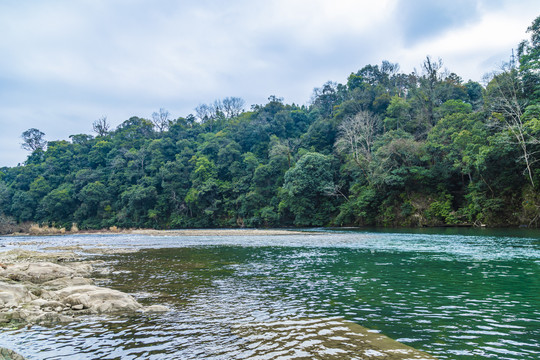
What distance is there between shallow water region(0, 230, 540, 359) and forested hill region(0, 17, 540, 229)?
27.6 meters

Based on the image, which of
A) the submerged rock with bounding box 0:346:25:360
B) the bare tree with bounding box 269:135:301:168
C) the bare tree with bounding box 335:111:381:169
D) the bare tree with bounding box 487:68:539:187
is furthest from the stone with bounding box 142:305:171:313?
the bare tree with bounding box 269:135:301:168

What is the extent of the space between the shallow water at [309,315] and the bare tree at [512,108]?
77.3ft

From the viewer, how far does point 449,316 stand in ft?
22.0

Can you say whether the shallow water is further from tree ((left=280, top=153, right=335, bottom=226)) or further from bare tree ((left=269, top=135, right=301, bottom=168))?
bare tree ((left=269, top=135, right=301, bottom=168))

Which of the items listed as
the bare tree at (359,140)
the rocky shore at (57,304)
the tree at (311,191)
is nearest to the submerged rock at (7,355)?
the rocky shore at (57,304)

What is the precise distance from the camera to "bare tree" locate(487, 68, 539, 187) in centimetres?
3095

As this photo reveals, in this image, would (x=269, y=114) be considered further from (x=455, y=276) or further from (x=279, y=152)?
(x=455, y=276)

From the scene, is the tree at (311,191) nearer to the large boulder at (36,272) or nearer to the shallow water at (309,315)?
the shallow water at (309,315)

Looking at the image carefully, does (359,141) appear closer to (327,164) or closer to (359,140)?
(359,140)

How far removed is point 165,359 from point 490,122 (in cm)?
4173

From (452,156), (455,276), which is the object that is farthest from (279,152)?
(455,276)

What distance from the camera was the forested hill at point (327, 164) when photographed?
3569 centimetres

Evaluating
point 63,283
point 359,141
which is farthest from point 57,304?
point 359,141

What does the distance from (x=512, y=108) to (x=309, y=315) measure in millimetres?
38411
